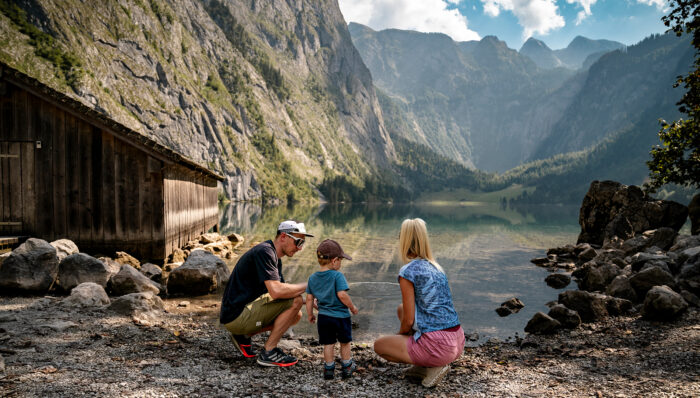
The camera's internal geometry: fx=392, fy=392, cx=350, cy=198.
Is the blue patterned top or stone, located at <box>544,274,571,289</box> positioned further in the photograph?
stone, located at <box>544,274,571,289</box>

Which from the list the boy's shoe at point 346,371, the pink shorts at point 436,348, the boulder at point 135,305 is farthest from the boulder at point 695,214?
the boulder at point 135,305

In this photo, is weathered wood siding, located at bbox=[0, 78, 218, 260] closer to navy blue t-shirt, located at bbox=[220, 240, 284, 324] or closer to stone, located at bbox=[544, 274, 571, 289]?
navy blue t-shirt, located at bbox=[220, 240, 284, 324]

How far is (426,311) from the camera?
221 inches

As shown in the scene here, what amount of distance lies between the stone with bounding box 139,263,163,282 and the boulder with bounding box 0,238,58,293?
127 inches

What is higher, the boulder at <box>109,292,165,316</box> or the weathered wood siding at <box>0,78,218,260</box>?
the weathered wood siding at <box>0,78,218,260</box>

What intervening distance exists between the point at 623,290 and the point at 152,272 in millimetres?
15971

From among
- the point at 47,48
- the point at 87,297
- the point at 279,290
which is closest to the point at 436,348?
the point at 279,290

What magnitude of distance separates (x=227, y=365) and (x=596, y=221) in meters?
30.9

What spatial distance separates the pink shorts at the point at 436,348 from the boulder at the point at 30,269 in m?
10.7

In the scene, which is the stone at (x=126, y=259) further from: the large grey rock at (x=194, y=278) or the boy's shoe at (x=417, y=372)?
the boy's shoe at (x=417, y=372)

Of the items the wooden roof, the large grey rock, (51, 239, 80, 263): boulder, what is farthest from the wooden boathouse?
the large grey rock

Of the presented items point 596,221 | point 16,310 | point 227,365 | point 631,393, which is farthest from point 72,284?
point 596,221

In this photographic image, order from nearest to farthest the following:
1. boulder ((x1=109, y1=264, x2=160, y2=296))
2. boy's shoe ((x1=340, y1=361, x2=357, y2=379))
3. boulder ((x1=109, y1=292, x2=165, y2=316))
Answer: boy's shoe ((x1=340, y1=361, x2=357, y2=379)) < boulder ((x1=109, y1=292, x2=165, y2=316)) < boulder ((x1=109, y1=264, x2=160, y2=296))

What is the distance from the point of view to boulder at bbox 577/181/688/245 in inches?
961
